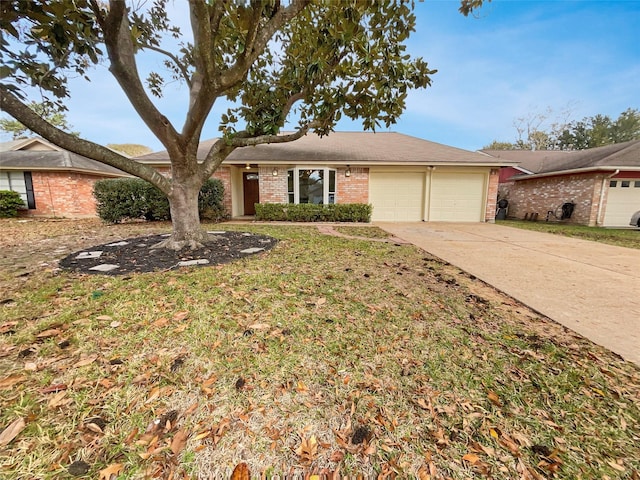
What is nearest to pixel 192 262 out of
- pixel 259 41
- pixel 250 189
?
pixel 259 41

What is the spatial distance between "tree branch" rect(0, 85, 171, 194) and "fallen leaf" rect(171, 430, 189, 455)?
385 centimetres

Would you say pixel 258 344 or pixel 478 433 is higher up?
pixel 258 344

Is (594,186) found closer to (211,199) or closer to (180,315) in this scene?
(211,199)

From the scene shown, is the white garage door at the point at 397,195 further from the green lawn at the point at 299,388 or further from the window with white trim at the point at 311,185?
the green lawn at the point at 299,388

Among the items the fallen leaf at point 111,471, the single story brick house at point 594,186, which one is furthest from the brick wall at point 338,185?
the fallen leaf at point 111,471

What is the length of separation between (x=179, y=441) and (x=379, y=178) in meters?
11.0

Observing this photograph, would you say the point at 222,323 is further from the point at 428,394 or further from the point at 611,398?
the point at 611,398

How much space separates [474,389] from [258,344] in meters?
1.57

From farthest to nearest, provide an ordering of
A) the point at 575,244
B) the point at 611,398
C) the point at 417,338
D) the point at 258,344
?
the point at 575,244 < the point at 417,338 < the point at 258,344 < the point at 611,398

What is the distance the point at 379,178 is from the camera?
1117 centimetres

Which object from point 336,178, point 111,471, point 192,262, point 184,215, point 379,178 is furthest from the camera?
point 379,178

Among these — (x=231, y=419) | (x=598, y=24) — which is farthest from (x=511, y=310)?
(x=598, y=24)

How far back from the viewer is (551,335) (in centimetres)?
235

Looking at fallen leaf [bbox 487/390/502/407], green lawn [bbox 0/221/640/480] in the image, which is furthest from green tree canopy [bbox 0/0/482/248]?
fallen leaf [bbox 487/390/502/407]
